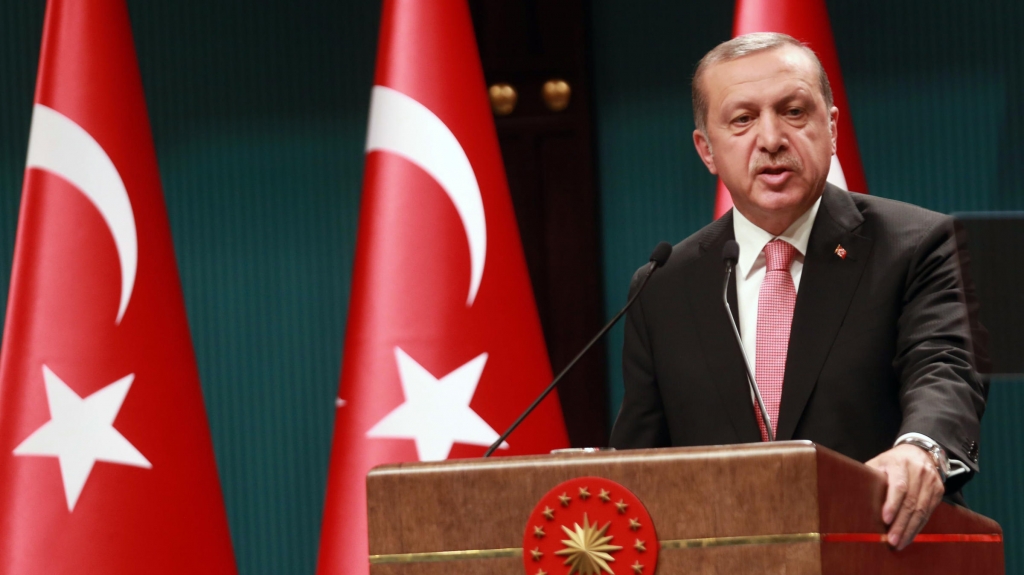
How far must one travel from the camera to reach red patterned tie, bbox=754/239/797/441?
1.70 m

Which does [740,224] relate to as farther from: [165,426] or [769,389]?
[165,426]

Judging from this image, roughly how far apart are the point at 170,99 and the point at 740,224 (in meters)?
2.68

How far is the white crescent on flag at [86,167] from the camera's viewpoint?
9.79 feet

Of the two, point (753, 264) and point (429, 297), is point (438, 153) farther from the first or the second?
point (753, 264)

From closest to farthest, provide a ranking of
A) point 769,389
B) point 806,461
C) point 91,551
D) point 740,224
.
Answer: point 806,461 → point 769,389 → point 740,224 → point 91,551

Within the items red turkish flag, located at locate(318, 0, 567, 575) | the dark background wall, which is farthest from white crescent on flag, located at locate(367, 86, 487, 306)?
the dark background wall

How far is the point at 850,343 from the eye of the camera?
1.64m

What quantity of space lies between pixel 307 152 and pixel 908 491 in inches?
118

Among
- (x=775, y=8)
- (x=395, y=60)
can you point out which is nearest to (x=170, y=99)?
(x=395, y=60)

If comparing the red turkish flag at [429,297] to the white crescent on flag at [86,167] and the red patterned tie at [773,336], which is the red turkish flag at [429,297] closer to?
the white crescent on flag at [86,167]

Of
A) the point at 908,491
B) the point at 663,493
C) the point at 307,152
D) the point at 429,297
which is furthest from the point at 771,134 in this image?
the point at 307,152

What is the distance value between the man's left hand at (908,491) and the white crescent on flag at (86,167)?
88.3 inches

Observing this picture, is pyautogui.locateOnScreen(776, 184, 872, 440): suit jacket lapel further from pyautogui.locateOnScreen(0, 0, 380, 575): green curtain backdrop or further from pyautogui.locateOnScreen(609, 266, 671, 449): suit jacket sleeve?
pyautogui.locateOnScreen(0, 0, 380, 575): green curtain backdrop

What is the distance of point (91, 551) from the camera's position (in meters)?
2.85
